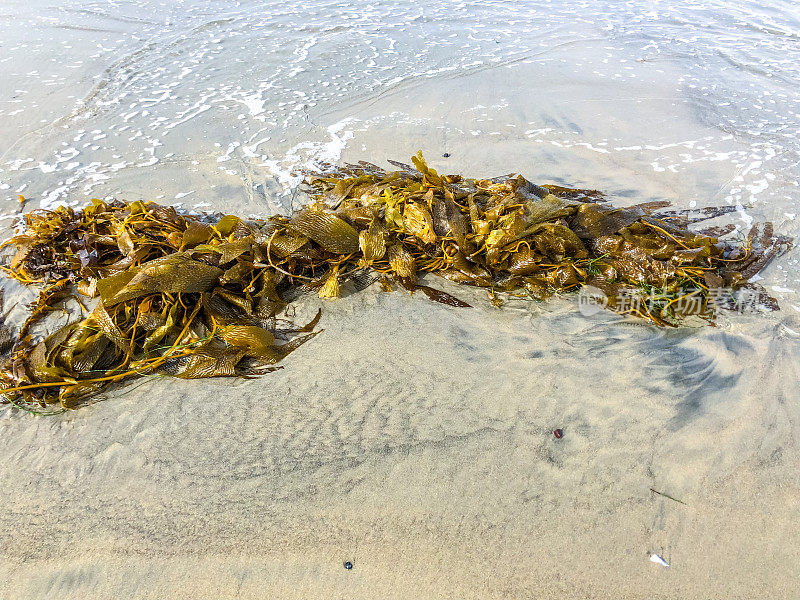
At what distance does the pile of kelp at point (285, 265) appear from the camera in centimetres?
198

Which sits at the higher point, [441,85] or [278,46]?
[278,46]

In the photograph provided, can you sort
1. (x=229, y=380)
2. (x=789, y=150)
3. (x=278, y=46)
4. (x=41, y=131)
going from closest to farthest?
1. (x=229, y=380)
2. (x=789, y=150)
3. (x=41, y=131)
4. (x=278, y=46)

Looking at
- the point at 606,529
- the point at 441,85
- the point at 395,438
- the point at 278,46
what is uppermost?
the point at 278,46

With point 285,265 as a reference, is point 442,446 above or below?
below

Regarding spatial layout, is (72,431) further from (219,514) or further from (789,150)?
(789,150)

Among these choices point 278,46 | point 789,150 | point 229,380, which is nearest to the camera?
point 229,380

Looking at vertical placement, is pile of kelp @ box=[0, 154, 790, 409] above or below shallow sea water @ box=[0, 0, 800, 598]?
above

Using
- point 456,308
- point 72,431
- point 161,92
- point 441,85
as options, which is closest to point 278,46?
point 161,92

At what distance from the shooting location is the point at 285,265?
2.29 metres

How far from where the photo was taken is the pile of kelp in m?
1.98

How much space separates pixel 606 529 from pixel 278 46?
5.68 meters

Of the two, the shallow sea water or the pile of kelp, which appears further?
the pile of kelp

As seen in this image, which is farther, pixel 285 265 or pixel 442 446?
pixel 285 265

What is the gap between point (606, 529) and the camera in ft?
4.89
